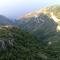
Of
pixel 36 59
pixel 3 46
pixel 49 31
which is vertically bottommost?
pixel 36 59

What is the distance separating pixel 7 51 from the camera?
8925 centimetres

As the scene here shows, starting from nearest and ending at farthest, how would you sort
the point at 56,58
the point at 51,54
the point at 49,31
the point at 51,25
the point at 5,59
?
the point at 5,59, the point at 56,58, the point at 51,54, the point at 49,31, the point at 51,25

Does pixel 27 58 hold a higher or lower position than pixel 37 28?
lower

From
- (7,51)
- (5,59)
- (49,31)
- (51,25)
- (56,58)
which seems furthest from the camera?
(51,25)

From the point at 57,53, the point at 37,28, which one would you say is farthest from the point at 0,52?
the point at 37,28

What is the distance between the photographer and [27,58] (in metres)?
85.6

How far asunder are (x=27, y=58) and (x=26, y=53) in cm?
748

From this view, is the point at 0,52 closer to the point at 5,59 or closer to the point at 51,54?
the point at 5,59

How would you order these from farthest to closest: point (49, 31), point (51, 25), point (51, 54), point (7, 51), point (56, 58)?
point (51, 25) → point (49, 31) → point (51, 54) → point (56, 58) → point (7, 51)

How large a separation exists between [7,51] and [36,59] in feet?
39.5

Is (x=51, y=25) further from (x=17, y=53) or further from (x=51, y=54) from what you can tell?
(x=17, y=53)

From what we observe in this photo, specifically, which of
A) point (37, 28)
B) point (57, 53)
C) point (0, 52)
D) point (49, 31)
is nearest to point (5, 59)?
point (0, 52)

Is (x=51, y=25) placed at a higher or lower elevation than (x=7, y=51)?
higher

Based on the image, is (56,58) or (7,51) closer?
(7,51)
